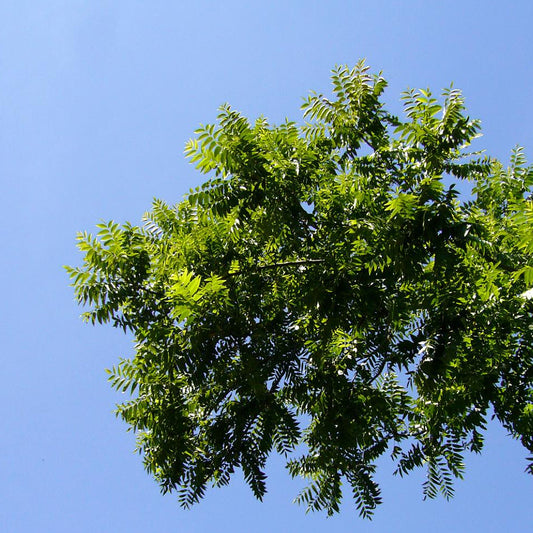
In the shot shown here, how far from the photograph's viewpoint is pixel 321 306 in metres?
6.27

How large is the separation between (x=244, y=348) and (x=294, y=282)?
1.01 meters

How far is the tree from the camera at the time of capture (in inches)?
241

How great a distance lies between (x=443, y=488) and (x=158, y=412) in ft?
13.0

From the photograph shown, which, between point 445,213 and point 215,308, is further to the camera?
point 215,308

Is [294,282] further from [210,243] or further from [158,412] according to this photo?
[158,412]

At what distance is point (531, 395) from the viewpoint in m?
7.11

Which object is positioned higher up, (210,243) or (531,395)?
(210,243)

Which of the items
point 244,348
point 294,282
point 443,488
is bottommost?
point 443,488

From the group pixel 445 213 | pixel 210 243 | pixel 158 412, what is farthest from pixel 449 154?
pixel 158 412

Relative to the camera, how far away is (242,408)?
23.5 ft

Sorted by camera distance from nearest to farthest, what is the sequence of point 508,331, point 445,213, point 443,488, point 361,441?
point 445,213
point 508,331
point 361,441
point 443,488

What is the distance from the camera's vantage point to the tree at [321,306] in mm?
6121

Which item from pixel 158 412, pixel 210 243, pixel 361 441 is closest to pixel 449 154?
pixel 210 243

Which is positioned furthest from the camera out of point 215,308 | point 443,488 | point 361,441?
point 443,488
